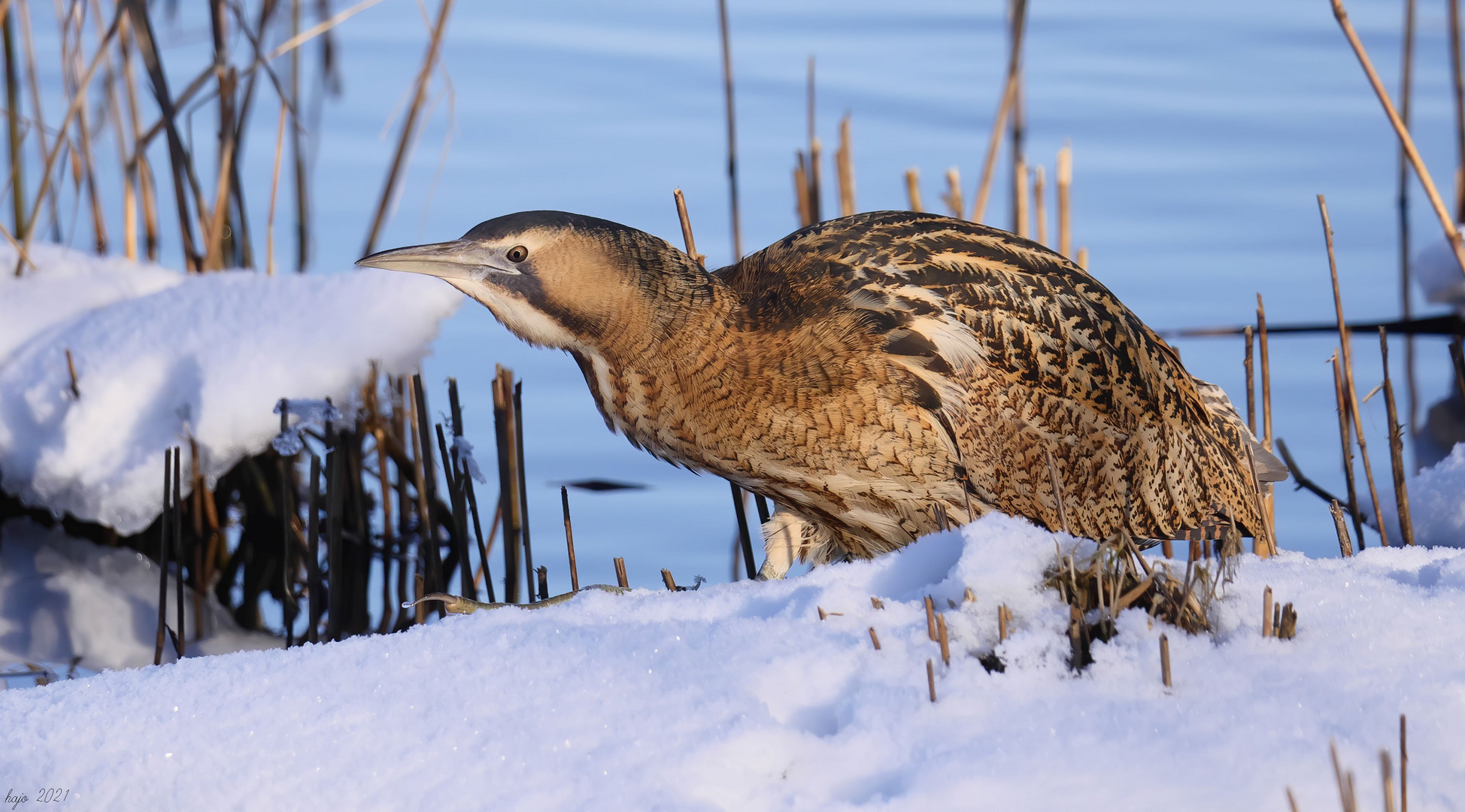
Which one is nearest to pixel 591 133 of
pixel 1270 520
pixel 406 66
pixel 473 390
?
pixel 406 66

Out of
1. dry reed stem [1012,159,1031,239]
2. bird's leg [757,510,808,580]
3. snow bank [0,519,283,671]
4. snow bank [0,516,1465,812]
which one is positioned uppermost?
dry reed stem [1012,159,1031,239]

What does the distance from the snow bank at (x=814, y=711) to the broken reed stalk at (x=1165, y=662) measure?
0.02 metres

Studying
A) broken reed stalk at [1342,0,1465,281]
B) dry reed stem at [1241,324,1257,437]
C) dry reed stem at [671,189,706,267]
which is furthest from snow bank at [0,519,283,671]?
broken reed stalk at [1342,0,1465,281]

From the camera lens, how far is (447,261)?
268 centimetres

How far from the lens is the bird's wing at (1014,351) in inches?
109

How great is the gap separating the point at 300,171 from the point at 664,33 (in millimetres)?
4346

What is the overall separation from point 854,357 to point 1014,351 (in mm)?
313

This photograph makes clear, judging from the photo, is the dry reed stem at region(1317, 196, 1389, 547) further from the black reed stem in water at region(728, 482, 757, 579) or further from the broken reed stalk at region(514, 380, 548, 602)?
the broken reed stalk at region(514, 380, 548, 602)

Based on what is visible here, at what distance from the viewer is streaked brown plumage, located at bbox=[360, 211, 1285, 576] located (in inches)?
106

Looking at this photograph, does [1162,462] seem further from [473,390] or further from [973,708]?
[473,390]

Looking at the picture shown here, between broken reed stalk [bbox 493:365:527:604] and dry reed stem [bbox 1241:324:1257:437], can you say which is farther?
broken reed stalk [bbox 493:365:527:604]

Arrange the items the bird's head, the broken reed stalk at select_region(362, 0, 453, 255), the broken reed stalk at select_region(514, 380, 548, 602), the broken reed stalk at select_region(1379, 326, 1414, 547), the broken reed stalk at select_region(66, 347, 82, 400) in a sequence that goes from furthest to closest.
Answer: the broken reed stalk at select_region(362, 0, 453, 255)
the broken reed stalk at select_region(66, 347, 82, 400)
the broken reed stalk at select_region(514, 380, 548, 602)
the broken reed stalk at select_region(1379, 326, 1414, 547)
the bird's head

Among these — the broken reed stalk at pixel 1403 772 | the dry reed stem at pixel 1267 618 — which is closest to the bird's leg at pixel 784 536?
the dry reed stem at pixel 1267 618

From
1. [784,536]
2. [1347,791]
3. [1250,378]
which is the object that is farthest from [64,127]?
[1347,791]
